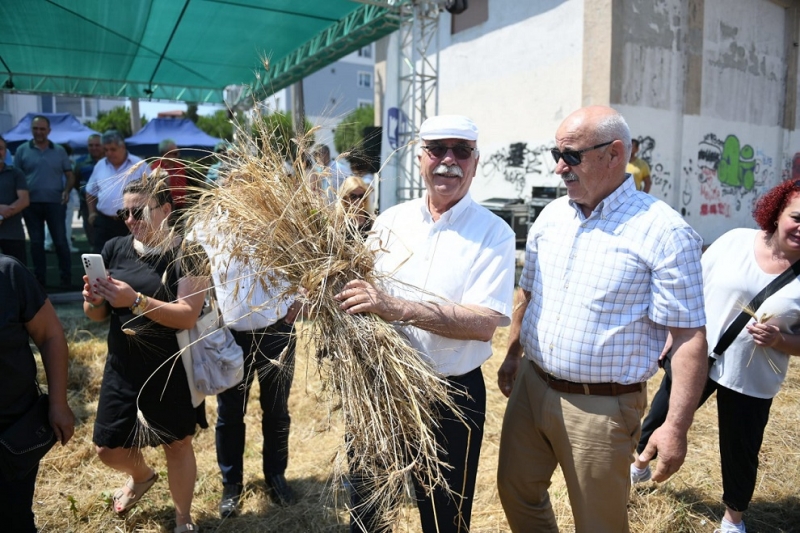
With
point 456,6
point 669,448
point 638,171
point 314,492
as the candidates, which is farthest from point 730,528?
point 456,6

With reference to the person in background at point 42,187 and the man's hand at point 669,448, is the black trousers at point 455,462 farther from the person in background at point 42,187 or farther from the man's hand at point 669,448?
the person in background at point 42,187

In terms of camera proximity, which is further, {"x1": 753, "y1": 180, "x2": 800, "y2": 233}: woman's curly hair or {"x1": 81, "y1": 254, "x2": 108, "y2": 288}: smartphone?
{"x1": 753, "y1": 180, "x2": 800, "y2": 233}: woman's curly hair

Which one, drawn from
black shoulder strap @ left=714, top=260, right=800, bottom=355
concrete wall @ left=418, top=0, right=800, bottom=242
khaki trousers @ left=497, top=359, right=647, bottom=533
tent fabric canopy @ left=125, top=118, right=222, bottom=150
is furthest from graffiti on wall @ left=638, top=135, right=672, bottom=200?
khaki trousers @ left=497, top=359, right=647, bottom=533

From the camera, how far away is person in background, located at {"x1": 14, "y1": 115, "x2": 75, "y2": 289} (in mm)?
7094

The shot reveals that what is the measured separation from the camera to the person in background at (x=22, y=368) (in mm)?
2088

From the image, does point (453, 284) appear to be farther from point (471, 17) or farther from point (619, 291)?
point (471, 17)

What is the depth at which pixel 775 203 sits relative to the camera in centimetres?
265

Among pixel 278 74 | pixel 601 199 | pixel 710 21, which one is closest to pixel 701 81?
pixel 710 21

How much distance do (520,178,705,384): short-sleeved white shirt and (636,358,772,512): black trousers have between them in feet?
2.96

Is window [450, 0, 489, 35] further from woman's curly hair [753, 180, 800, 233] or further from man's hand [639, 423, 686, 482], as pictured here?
man's hand [639, 423, 686, 482]

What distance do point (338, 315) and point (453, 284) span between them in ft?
1.56

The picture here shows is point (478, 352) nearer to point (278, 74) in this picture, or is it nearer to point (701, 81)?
point (278, 74)

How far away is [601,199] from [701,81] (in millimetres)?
11922

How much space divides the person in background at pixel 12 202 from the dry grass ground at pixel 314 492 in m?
2.62
